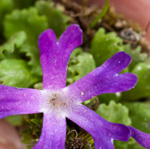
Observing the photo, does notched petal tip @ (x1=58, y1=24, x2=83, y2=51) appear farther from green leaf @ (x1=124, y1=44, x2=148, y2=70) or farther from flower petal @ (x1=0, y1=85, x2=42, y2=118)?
green leaf @ (x1=124, y1=44, x2=148, y2=70)

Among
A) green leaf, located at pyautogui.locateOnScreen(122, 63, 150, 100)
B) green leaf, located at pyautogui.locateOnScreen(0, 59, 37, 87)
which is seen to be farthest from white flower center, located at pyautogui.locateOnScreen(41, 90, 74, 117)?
green leaf, located at pyautogui.locateOnScreen(122, 63, 150, 100)

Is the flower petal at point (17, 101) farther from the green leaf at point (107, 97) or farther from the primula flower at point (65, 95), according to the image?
the green leaf at point (107, 97)

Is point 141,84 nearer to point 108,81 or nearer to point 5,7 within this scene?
point 108,81

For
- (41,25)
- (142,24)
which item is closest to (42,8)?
(41,25)

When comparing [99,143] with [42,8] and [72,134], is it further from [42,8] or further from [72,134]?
[42,8]

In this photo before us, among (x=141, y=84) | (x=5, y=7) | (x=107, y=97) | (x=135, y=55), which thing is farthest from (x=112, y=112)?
(x=5, y=7)
